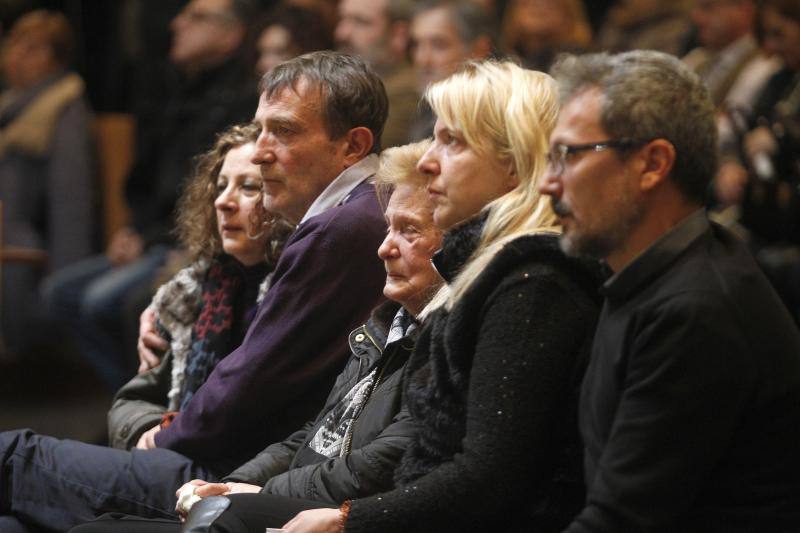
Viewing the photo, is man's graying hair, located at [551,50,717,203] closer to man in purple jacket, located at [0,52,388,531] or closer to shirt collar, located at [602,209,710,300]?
shirt collar, located at [602,209,710,300]

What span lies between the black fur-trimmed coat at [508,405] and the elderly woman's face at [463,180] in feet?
0.75

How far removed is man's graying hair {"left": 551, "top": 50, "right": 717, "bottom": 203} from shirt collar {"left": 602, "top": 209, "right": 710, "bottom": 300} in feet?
0.18

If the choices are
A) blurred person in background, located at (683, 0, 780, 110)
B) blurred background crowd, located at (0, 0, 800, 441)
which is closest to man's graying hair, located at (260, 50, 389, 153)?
blurred background crowd, located at (0, 0, 800, 441)

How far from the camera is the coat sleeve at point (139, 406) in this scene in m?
3.02

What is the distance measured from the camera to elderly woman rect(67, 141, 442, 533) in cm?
228

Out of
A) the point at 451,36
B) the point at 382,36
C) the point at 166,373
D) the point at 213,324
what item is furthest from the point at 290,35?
the point at 213,324

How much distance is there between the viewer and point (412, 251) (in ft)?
7.99

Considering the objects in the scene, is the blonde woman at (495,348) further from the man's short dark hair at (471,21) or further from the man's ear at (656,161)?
the man's short dark hair at (471,21)

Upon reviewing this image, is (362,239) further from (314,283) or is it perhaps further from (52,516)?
(52,516)

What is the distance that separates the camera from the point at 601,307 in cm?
204

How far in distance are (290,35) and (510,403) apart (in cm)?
337

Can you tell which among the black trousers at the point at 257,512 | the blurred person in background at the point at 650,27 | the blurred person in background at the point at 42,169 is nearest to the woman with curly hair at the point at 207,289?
the black trousers at the point at 257,512

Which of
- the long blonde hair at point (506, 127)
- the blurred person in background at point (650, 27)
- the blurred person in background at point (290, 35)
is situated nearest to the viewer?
the long blonde hair at point (506, 127)

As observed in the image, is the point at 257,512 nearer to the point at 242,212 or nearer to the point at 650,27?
the point at 242,212
